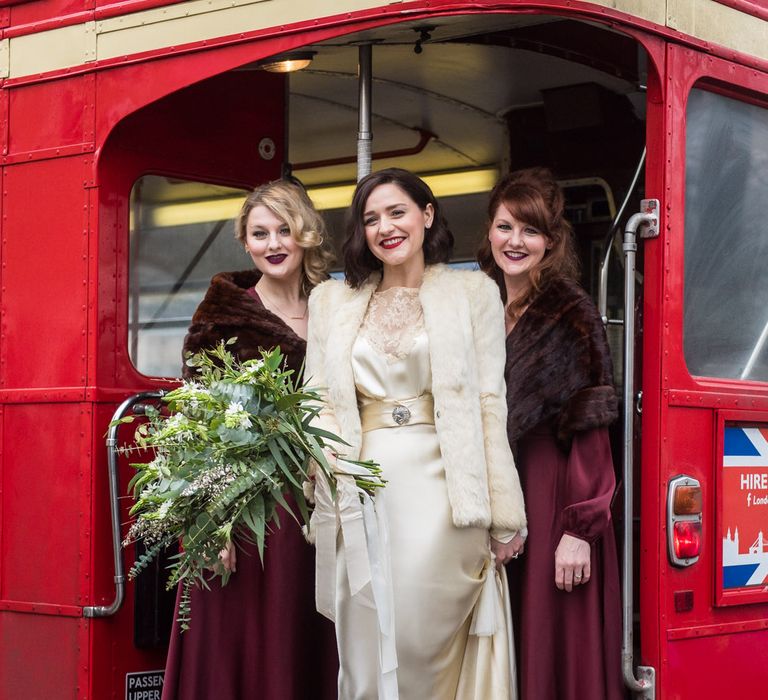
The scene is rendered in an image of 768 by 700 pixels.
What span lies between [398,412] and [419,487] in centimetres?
22

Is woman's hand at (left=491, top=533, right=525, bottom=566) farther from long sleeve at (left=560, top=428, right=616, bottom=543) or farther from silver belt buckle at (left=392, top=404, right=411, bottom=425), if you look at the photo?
silver belt buckle at (left=392, top=404, right=411, bottom=425)

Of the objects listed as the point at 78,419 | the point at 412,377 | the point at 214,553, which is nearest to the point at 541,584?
the point at 412,377

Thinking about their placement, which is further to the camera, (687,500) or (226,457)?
(687,500)

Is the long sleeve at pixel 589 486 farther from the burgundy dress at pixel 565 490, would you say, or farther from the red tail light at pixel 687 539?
the red tail light at pixel 687 539

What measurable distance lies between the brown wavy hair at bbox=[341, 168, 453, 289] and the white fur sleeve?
22cm

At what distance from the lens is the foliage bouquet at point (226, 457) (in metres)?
3.48

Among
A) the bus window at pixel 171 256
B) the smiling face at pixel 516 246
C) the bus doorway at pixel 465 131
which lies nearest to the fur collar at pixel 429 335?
the smiling face at pixel 516 246

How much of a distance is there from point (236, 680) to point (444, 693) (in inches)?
28.2

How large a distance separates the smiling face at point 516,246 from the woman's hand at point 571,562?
80 cm

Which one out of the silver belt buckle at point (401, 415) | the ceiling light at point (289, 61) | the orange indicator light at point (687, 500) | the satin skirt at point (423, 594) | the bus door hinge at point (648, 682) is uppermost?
the ceiling light at point (289, 61)

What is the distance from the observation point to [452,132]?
5.79 meters

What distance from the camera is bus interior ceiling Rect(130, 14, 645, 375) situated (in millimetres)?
4629

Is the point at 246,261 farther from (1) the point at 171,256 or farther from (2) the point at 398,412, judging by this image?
(2) the point at 398,412

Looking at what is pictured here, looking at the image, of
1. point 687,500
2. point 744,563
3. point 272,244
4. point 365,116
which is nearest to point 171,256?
point 272,244
